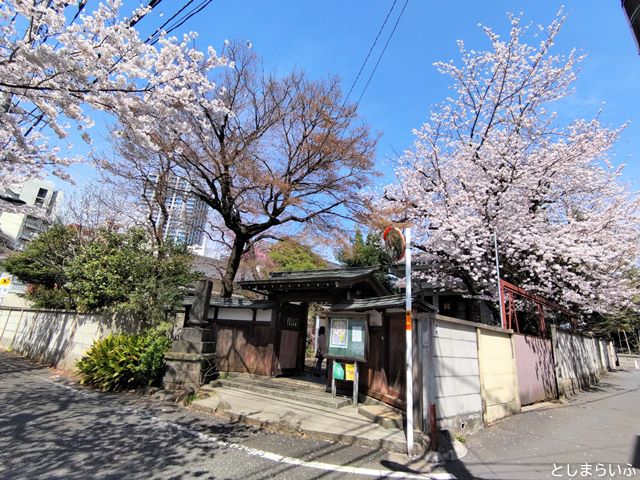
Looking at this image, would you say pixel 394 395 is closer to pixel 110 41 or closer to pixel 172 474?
pixel 172 474

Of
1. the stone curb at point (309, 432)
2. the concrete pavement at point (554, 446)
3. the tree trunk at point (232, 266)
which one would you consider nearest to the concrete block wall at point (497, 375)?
the concrete pavement at point (554, 446)

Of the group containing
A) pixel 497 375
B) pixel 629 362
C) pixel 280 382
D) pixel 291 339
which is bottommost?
pixel 280 382

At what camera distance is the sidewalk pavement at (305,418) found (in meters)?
6.09

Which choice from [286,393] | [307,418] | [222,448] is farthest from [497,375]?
[222,448]

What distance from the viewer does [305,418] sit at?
24.1 feet

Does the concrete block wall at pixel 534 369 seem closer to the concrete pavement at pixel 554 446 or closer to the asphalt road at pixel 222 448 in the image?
the concrete pavement at pixel 554 446

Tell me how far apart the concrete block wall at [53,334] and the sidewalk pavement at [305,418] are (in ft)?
19.6

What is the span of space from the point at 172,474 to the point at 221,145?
11.3 meters

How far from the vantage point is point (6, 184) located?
8789 millimetres

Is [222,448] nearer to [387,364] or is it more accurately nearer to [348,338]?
[348,338]

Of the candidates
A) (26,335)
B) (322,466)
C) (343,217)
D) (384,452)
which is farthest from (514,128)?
(26,335)

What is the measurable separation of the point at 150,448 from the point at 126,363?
4980 mm

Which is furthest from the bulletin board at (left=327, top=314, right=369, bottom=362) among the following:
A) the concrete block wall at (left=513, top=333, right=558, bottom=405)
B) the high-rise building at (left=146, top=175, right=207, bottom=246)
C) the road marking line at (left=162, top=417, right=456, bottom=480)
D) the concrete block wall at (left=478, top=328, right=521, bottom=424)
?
the high-rise building at (left=146, top=175, right=207, bottom=246)

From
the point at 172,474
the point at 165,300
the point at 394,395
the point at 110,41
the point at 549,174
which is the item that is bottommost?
the point at 172,474
